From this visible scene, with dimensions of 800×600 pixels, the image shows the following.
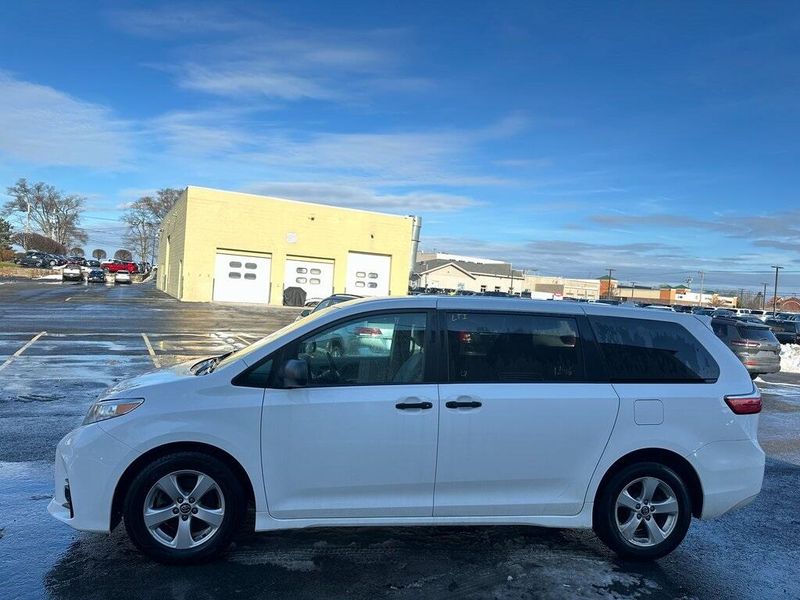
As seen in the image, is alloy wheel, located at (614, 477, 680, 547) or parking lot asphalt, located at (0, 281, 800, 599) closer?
parking lot asphalt, located at (0, 281, 800, 599)

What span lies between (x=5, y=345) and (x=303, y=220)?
79.4 feet

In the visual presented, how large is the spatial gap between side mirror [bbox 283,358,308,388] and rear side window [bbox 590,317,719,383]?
2.08 metres

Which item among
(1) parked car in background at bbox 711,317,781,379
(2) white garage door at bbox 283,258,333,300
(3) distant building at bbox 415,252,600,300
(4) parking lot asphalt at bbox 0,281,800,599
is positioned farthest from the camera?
(3) distant building at bbox 415,252,600,300

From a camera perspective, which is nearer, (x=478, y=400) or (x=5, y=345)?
(x=478, y=400)

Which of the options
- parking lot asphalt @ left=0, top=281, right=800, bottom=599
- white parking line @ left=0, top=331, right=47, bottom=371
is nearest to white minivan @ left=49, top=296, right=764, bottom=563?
parking lot asphalt @ left=0, top=281, right=800, bottom=599

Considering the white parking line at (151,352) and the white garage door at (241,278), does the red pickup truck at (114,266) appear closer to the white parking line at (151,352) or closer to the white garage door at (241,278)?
the white garage door at (241,278)

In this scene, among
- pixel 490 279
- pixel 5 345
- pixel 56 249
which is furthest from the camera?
pixel 490 279

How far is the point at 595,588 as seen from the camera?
3.82 meters

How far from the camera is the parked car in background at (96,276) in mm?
55466

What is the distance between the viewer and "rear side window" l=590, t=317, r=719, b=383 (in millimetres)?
4332

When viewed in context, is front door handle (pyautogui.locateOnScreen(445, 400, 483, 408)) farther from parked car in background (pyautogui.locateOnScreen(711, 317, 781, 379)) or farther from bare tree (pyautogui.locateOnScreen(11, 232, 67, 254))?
bare tree (pyautogui.locateOnScreen(11, 232, 67, 254))

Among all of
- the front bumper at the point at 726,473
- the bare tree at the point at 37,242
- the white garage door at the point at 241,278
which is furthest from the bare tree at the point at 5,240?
the front bumper at the point at 726,473

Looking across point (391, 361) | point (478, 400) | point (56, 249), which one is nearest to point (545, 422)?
point (478, 400)

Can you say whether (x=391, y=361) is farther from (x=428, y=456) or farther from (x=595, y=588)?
(x=595, y=588)
